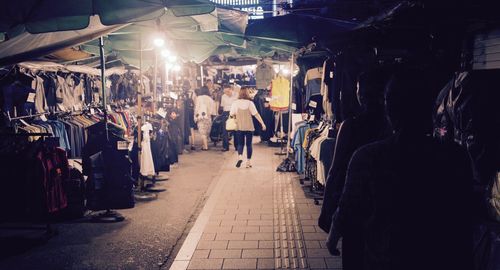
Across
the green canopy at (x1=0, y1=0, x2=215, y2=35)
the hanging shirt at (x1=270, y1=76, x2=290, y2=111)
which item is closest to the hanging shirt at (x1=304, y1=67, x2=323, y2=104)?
the green canopy at (x1=0, y1=0, x2=215, y2=35)

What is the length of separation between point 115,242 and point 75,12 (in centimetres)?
350

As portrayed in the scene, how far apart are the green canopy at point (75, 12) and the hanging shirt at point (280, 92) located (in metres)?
8.36

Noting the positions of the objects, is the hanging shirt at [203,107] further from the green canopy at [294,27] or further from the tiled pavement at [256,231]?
the green canopy at [294,27]

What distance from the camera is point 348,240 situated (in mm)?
2953

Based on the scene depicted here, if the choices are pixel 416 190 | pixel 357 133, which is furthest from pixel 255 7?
pixel 416 190

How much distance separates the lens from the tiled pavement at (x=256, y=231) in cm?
560

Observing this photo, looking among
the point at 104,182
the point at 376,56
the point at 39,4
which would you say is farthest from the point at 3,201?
the point at 376,56

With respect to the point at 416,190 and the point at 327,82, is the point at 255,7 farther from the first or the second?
the point at 416,190

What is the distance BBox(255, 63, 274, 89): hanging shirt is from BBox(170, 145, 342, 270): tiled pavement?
6.45 meters

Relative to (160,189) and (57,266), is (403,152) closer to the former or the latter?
(57,266)

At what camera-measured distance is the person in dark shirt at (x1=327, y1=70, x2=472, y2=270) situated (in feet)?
8.30

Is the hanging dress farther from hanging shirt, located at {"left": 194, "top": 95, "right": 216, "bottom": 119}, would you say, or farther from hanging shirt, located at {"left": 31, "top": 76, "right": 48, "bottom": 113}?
hanging shirt, located at {"left": 194, "top": 95, "right": 216, "bottom": 119}

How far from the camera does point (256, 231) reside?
22.3ft

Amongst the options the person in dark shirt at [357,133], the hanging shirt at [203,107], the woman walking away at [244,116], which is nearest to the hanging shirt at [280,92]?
the woman walking away at [244,116]
